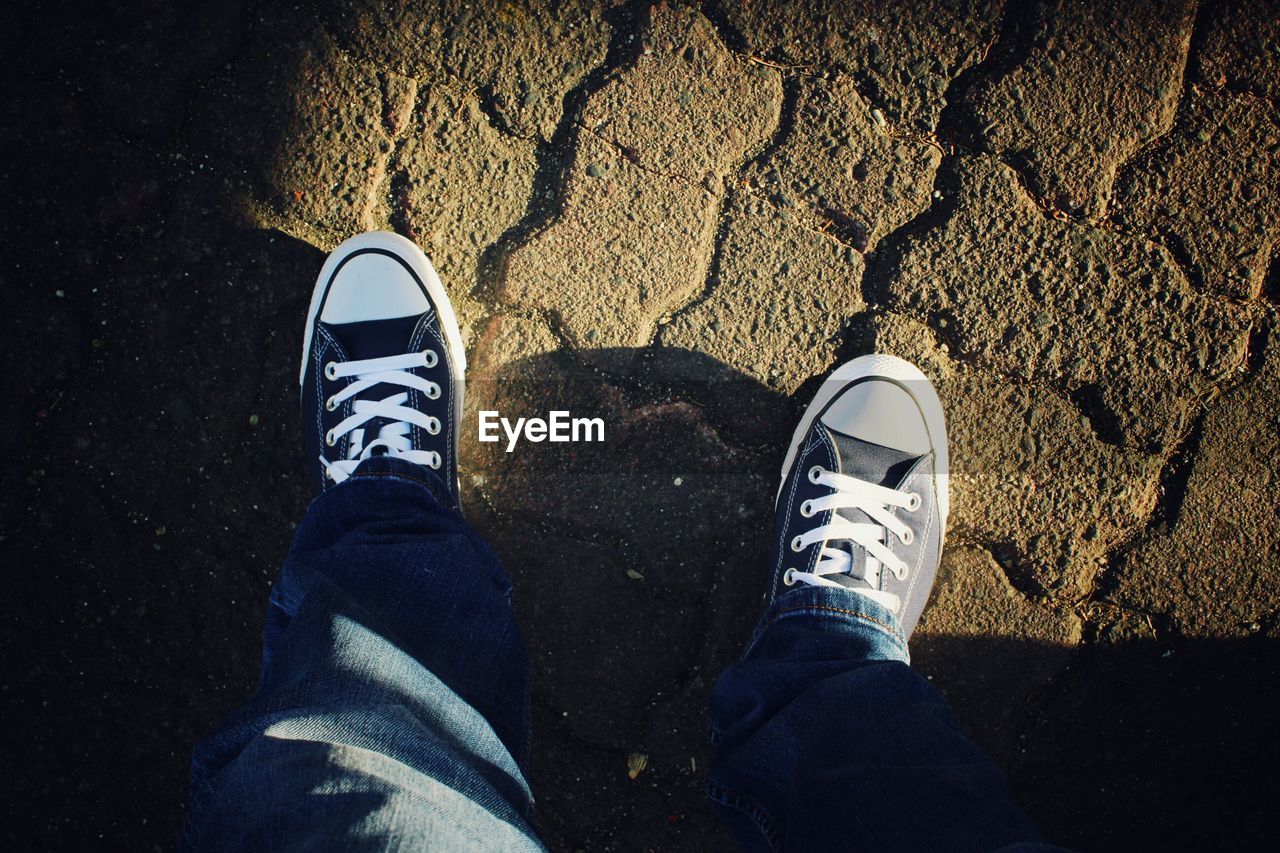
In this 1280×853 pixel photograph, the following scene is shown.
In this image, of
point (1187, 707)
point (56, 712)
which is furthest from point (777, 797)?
point (56, 712)

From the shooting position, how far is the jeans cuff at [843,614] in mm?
1513

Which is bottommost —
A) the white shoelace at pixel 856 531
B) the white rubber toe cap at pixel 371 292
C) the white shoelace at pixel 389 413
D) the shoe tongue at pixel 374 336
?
the white shoelace at pixel 856 531

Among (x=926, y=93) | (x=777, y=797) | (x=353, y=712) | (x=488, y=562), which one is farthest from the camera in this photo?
(x=926, y=93)

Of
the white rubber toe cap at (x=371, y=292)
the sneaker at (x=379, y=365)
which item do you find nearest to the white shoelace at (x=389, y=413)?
the sneaker at (x=379, y=365)

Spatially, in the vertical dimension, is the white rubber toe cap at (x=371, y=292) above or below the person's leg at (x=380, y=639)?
above

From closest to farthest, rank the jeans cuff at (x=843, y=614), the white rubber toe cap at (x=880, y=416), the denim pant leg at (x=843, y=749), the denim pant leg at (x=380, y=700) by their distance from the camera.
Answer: the denim pant leg at (x=380, y=700), the denim pant leg at (x=843, y=749), the jeans cuff at (x=843, y=614), the white rubber toe cap at (x=880, y=416)

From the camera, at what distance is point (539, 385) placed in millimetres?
1659

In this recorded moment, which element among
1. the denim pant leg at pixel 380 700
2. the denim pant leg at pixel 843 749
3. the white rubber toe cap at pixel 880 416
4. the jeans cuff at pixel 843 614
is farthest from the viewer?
the white rubber toe cap at pixel 880 416

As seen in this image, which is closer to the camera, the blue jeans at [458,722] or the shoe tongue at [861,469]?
the blue jeans at [458,722]

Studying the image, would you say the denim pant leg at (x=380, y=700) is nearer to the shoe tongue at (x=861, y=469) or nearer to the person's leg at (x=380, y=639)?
the person's leg at (x=380, y=639)

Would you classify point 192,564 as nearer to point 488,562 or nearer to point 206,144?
point 488,562

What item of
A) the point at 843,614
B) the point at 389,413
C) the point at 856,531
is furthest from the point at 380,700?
the point at 856,531

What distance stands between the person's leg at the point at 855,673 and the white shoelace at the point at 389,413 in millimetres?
819

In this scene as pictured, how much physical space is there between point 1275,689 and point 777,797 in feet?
4.07
